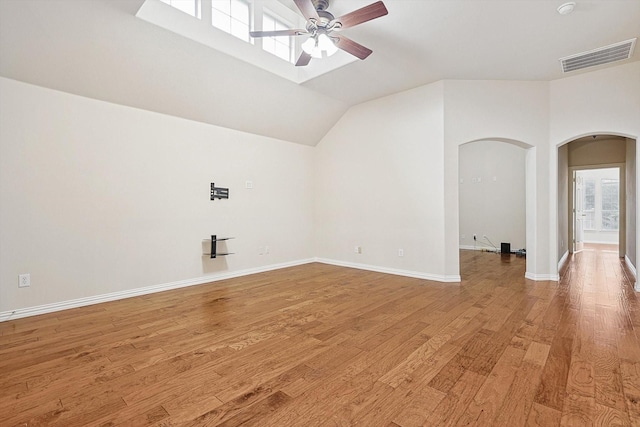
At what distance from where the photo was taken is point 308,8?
274 centimetres

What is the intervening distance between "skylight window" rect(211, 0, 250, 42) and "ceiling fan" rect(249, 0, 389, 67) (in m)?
1.23

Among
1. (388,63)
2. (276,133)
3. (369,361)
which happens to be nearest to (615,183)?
(388,63)

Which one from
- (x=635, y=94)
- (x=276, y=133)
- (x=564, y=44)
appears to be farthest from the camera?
(x=276, y=133)

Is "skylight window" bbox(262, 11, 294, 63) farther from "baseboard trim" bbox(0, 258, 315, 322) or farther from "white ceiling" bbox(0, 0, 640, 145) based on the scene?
"baseboard trim" bbox(0, 258, 315, 322)

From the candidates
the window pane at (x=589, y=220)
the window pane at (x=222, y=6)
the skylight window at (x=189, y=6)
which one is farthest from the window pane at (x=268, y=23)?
the window pane at (x=589, y=220)

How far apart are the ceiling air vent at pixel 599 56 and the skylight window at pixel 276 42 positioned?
374cm

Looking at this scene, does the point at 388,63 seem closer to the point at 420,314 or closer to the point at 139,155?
the point at 420,314

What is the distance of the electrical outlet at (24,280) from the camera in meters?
3.22

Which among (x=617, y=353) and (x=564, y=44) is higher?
(x=564, y=44)

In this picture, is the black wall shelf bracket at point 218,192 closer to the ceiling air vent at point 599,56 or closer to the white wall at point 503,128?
the white wall at point 503,128

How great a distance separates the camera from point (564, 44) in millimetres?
3553

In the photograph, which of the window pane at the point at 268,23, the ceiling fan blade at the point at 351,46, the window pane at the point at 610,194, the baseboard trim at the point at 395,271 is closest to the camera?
the ceiling fan blade at the point at 351,46

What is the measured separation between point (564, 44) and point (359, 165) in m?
3.23

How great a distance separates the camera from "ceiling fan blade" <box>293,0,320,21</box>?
265 cm
